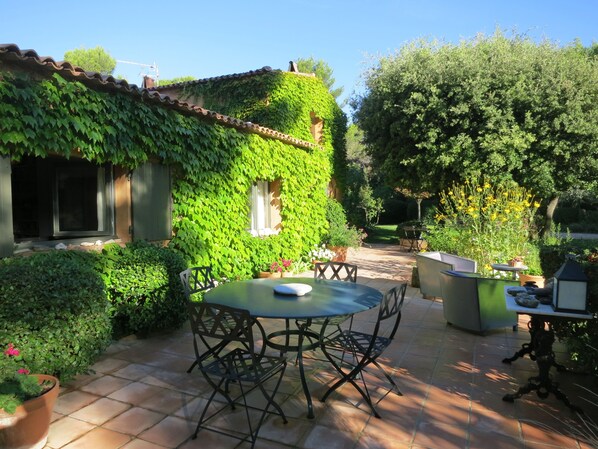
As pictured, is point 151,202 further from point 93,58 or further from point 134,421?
point 93,58

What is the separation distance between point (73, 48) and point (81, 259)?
29.7 m

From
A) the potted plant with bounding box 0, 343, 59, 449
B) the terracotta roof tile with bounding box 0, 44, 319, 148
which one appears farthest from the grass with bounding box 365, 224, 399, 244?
the potted plant with bounding box 0, 343, 59, 449

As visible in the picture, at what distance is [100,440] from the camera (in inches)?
102

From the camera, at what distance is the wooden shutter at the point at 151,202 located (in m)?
5.19

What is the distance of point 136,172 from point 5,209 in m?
1.60

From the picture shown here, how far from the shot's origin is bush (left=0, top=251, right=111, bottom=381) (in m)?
2.97

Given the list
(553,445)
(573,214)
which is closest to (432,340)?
(553,445)

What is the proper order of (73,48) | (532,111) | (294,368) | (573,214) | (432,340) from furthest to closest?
(73,48) → (573,214) → (532,111) → (432,340) → (294,368)

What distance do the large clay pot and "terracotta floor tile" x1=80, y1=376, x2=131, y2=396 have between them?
72cm

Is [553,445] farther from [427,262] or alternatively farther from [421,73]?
[421,73]

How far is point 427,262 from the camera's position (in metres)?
6.63

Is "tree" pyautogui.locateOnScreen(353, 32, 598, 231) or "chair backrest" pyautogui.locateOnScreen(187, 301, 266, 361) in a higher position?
"tree" pyautogui.locateOnScreen(353, 32, 598, 231)

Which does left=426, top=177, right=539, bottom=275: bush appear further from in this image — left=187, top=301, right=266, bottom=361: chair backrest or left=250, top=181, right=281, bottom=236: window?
left=187, top=301, right=266, bottom=361: chair backrest

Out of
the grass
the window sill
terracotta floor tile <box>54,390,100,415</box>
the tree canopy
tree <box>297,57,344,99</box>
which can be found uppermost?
tree <box>297,57,344,99</box>
